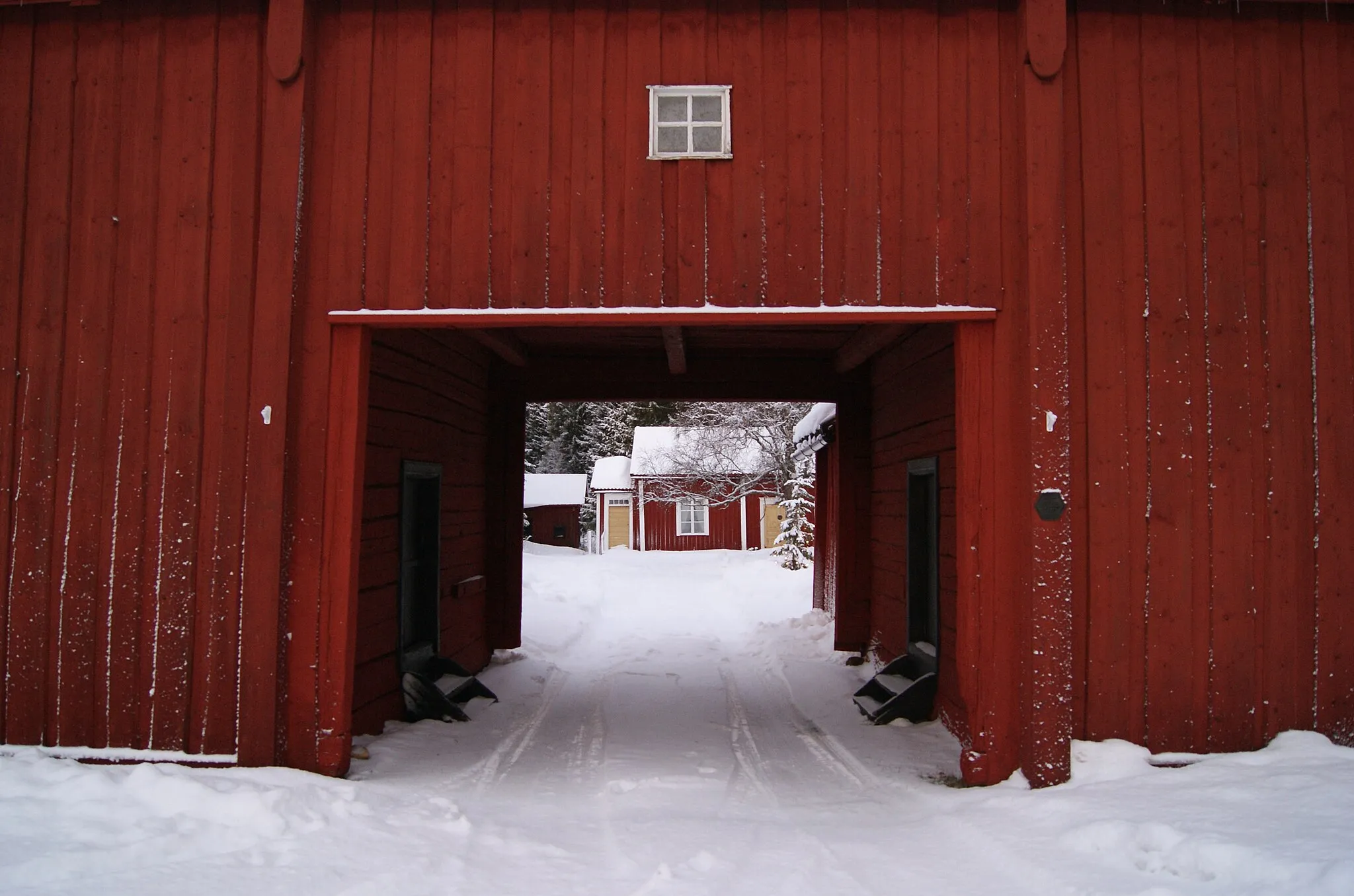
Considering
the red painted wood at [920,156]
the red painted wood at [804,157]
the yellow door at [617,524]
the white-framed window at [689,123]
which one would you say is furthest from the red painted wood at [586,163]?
the yellow door at [617,524]

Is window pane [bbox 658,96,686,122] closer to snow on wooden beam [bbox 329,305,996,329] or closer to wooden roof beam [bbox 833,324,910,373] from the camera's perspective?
snow on wooden beam [bbox 329,305,996,329]

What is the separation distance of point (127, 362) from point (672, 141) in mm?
3701

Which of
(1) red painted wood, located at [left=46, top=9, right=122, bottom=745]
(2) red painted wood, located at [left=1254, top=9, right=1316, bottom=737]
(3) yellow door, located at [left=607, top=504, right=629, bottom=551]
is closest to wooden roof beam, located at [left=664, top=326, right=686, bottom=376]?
(1) red painted wood, located at [left=46, top=9, right=122, bottom=745]

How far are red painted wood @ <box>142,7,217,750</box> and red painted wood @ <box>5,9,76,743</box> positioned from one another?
0.64 meters

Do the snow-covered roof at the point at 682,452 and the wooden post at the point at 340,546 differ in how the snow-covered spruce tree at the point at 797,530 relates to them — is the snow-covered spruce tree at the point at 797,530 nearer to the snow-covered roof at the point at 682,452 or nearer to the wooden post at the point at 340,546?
the snow-covered roof at the point at 682,452

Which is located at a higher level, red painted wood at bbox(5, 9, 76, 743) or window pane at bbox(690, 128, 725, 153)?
window pane at bbox(690, 128, 725, 153)

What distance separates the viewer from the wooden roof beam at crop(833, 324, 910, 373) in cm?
753

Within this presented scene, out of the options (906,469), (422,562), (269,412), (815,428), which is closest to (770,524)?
(815,428)

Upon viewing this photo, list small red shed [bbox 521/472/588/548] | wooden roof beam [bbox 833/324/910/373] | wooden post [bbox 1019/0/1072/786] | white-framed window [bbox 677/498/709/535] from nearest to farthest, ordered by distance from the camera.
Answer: wooden post [bbox 1019/0/1072/786], wooden roof beam [bbox 833/324/910/373], white-framed window [bbox 677/498/709/535], small red shed [bbox 521/472/588/548]

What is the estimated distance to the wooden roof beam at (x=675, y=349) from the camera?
7.82 m

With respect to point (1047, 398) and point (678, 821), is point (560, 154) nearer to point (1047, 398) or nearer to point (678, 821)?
point (1047, 398)

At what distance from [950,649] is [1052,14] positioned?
4.61 m

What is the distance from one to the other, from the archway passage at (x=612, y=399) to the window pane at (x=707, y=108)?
2.03 meters

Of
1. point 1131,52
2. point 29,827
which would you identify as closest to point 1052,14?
point 1131,52
